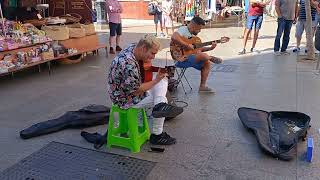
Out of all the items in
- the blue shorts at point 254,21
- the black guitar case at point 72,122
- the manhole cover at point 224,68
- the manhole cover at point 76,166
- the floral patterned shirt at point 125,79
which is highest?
the blue shorts at point 254,21

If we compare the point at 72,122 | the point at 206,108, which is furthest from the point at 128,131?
the point at 206,108

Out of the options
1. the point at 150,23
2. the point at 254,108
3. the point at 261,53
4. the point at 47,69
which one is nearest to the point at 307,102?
the point at 254,108

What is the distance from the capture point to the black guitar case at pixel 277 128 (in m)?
3.59

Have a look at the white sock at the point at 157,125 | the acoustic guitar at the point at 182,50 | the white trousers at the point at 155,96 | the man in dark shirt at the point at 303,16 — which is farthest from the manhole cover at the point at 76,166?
the man in dark shirt at the point at 303,16

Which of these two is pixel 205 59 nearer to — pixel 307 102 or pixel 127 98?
pixel 307 102

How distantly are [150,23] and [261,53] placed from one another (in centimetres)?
781

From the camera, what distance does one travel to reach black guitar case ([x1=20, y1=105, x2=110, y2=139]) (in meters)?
4.17

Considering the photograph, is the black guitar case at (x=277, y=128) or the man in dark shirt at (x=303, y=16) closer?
the black guitar case at (x=277, y=128)

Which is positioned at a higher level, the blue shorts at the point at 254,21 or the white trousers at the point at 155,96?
the blue shorts at the point at 254,21

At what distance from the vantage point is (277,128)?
4.09m

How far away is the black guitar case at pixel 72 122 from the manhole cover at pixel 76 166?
0.45 meters

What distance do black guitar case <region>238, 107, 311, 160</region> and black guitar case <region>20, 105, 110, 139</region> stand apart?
1703 millimetres

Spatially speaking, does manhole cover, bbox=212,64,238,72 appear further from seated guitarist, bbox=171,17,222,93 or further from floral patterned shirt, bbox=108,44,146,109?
floral patterned shirt, bbox=108,44,146,109

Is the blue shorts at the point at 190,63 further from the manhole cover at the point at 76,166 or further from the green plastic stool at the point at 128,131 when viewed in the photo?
the manhole cover at the point at 76,166
